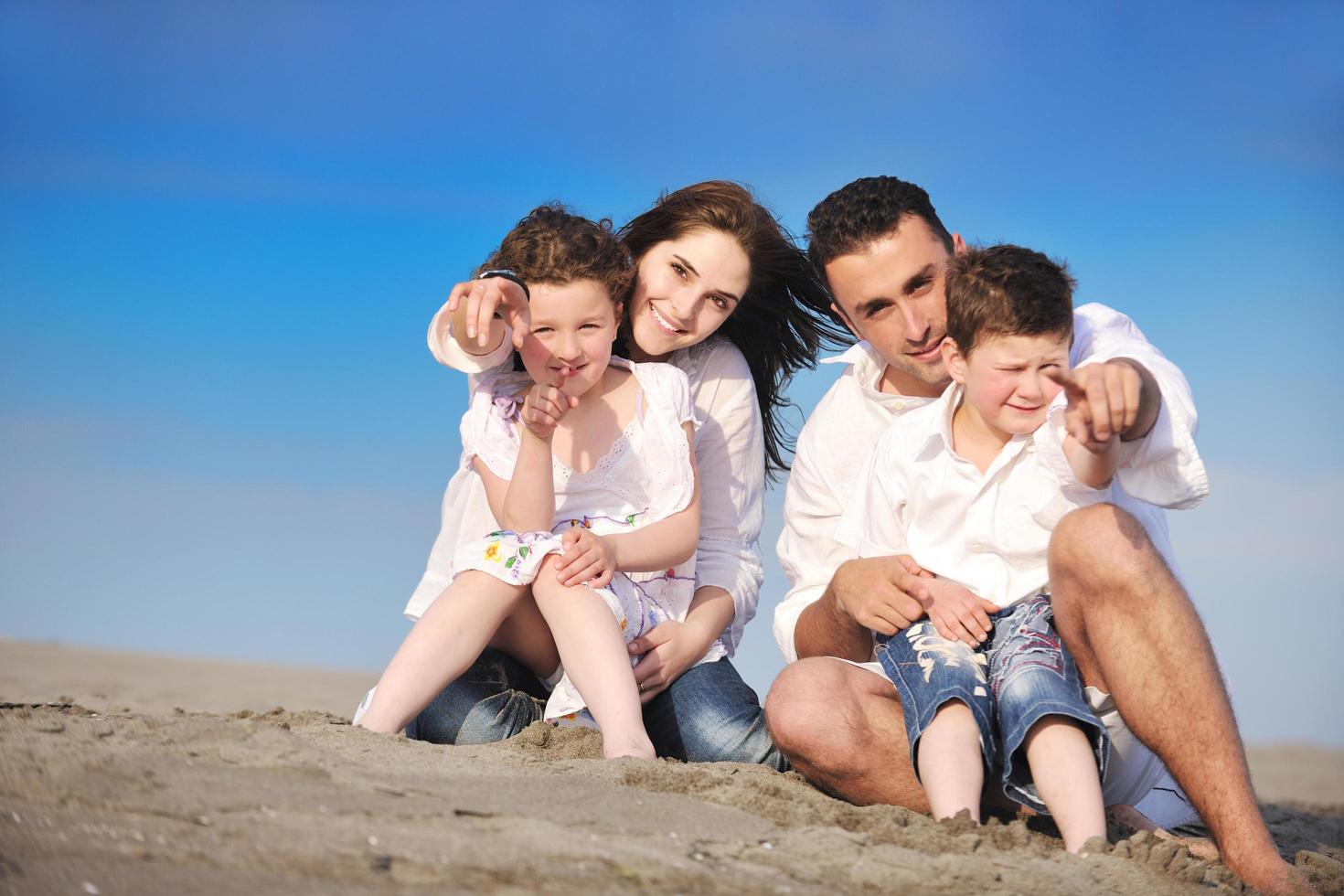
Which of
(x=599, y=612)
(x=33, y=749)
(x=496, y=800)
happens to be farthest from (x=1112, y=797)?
(x=33, y=749)

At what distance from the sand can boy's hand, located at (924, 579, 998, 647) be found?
0.48 meters

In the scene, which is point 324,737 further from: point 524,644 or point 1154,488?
point 1154,488

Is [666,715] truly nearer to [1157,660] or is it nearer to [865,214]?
[1157,660]

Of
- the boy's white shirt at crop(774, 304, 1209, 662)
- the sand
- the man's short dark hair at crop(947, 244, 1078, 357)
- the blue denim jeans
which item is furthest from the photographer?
the blue denim jeans

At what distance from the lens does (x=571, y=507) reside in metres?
3.54

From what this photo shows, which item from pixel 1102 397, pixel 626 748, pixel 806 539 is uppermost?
pixel 1102 397

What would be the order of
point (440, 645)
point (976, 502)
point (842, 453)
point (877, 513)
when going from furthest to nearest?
point (842, 453) < point (877, 513) < point (440, 645) < point (976, 502)

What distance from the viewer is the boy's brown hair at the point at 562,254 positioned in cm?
341

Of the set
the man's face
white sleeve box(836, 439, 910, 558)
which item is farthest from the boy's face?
the man's face

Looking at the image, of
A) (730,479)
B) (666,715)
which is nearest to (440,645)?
(666,715)

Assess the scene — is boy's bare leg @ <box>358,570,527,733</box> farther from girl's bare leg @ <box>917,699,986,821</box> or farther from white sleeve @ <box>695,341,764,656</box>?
girl's bare leg @ <box>917,699,986,821</box>

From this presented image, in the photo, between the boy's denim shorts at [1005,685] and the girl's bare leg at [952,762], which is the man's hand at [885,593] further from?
the girl's bare leg at [952,762]

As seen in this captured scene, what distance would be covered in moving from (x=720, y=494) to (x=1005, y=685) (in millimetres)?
1562

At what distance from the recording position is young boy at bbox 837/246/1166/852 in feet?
7.95
